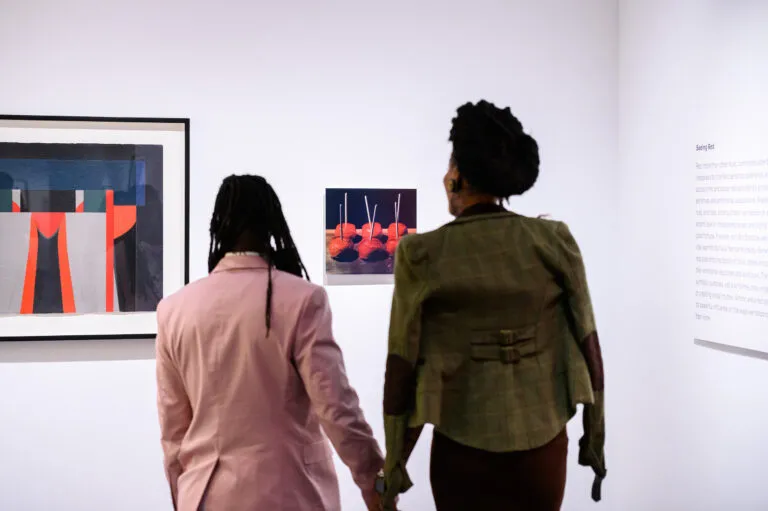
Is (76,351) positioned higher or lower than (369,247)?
lower

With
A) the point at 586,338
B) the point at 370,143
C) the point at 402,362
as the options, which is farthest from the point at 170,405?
the point at 370,143

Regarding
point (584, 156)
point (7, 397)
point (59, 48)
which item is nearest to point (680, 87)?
point (584, 156)

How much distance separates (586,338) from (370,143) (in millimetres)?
1482

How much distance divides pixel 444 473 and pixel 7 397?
1888mm

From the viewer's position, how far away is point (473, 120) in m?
1.63

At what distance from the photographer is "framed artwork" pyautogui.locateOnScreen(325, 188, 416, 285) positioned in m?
2.89

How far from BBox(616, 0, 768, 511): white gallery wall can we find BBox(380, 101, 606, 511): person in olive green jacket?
42.1 inches

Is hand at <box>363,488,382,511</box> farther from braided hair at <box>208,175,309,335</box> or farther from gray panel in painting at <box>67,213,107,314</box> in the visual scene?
gray panel in painting at <box>67,213,107,314</box>

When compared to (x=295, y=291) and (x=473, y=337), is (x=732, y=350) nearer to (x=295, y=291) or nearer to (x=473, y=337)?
(x=473, y=337)

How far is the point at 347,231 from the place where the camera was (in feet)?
9.50

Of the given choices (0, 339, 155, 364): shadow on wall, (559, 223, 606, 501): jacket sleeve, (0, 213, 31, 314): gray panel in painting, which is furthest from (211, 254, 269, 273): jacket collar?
(0, 213, 31, 314): gray panel in painting


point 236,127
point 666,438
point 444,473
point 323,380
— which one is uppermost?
point 236,127

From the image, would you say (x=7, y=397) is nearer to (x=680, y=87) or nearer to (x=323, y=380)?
(x=323, y=380)

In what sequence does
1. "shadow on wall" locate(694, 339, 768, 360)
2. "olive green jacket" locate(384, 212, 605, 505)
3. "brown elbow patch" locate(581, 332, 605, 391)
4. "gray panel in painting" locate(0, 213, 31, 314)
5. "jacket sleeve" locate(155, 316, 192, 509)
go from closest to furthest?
"olive green jacket" locate(384, 212, 605, 505) → "brown elbow patch" locate(581, 332, 605, 391) → "jacket sleeve" locate(155, 316, 192, 509) → "shadow on wall" locate(694, 339, 768, 360) → "gray panel in painting" locate(0, 213, 31, 314)
